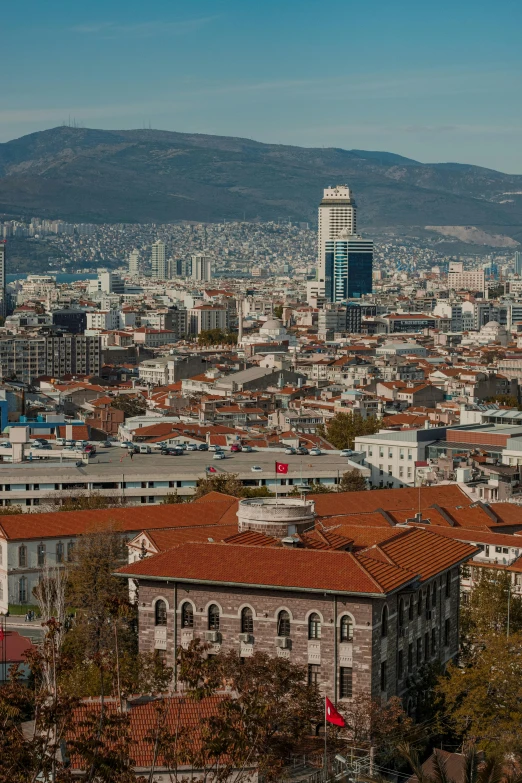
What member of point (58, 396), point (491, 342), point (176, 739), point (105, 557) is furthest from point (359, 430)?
point (491, 342)

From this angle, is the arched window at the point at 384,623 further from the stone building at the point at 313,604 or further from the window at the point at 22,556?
the window at the point at 22,556

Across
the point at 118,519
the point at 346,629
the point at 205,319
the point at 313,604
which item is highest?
the point at 313,604

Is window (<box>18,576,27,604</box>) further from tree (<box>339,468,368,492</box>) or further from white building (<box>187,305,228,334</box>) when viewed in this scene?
white building (<box>187,305,228,334</box>)

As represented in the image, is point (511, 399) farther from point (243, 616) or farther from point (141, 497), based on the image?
point (243, 616)

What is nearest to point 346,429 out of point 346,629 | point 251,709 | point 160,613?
point 160,613

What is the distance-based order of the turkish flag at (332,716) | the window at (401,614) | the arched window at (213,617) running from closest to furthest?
1. the turkish flag at (332,716)
2. the window at (401,614)
3. the arched window at (213,617)

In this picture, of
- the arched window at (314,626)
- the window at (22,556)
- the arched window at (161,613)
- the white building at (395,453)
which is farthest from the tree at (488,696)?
the white building at (395,453)

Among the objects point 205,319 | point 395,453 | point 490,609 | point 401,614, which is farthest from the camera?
point 205,319

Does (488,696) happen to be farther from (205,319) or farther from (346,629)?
(205,319)
